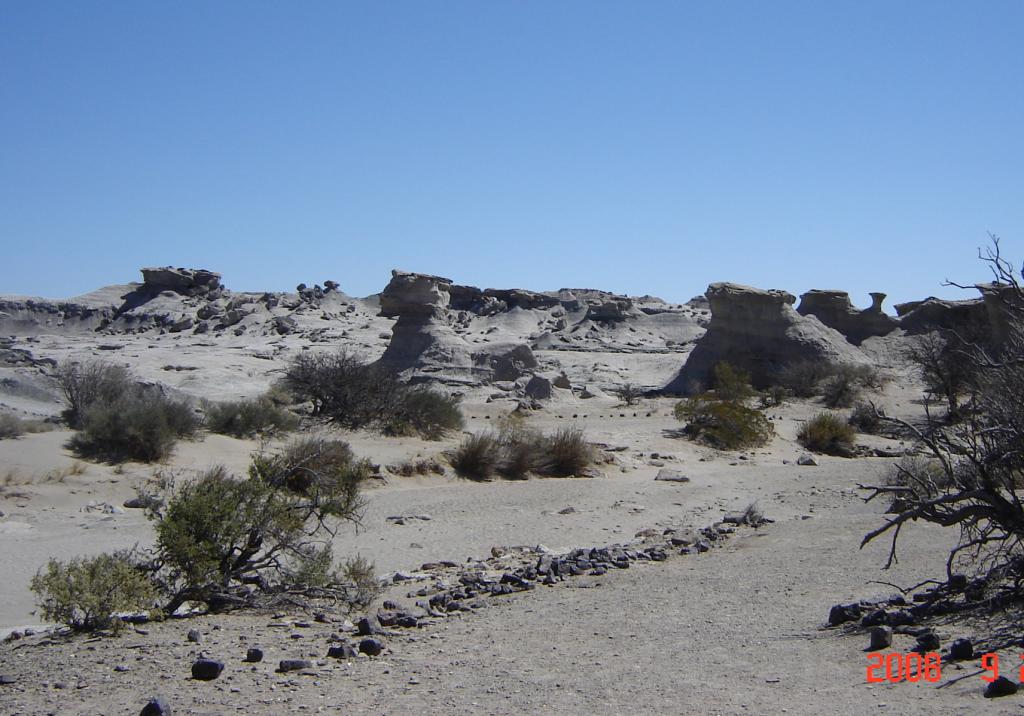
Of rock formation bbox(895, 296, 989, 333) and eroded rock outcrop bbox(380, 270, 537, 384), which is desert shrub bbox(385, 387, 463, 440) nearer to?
eroded rock outcrop bbox(380, 270, 537, 384)

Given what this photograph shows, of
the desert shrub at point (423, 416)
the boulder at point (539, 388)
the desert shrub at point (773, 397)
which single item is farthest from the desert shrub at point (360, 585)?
the desert shrub at point (773, 397)

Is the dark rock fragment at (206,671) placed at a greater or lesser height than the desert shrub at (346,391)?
lesser

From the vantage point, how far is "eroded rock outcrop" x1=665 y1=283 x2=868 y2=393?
33000 millimetres

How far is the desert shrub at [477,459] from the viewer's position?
17.8 meters

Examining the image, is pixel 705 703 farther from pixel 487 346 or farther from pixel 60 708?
pixel 487 346

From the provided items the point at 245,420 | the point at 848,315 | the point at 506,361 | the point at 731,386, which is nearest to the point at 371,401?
the point at 245,420

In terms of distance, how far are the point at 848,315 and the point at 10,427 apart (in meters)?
31.9

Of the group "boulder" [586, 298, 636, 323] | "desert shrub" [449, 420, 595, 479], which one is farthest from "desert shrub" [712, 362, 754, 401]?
"boulder" [586, 298, 636, 323]

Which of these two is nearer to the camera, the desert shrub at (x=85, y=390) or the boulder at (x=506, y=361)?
the desert shrub at (x=85, y=390)

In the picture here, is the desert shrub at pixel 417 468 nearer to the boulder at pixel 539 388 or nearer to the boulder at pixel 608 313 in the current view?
the boulder at pixel 539 388

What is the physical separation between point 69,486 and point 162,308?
48.4 metres

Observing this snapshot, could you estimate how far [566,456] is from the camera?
18.5m
